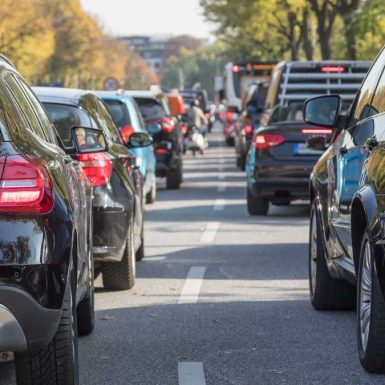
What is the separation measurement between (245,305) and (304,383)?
2.86 m

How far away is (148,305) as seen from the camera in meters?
9.64

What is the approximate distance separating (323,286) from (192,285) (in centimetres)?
193

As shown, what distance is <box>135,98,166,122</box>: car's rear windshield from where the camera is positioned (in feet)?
76.2

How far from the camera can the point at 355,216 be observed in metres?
7.15

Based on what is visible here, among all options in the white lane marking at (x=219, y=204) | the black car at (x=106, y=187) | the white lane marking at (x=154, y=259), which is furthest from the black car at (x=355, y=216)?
the white lane marking at (x=219, y=204)

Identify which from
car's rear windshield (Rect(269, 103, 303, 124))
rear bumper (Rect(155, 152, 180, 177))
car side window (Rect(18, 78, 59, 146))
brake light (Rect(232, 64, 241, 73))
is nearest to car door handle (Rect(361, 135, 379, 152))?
car side window (Rect(18, 78, 59, 146))

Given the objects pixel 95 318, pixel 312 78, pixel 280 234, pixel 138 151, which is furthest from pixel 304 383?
pixel 312 78

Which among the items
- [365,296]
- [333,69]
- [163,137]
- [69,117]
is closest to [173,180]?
[163,137]

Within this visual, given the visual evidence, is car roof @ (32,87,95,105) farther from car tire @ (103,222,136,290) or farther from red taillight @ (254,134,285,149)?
red taillight @ (254,134,285,149)

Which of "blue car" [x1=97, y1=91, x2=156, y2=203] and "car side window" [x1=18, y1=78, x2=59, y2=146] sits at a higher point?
"car side window" [x1=18, y1=78, x2=59, y2=146]

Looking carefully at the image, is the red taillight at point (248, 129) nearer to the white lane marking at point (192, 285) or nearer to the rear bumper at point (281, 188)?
the rear bumper at point (281, 188)

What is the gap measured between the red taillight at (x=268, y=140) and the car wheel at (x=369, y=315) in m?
10.6

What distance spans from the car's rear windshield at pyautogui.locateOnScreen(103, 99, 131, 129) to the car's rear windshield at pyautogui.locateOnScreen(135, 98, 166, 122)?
5676 mm

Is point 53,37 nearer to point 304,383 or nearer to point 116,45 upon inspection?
point 116,45
